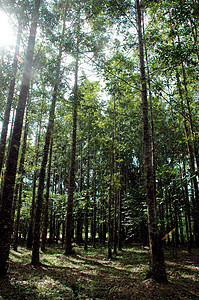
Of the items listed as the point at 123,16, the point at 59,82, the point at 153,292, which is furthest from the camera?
the point at 59,82

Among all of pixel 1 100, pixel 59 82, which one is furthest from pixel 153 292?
pixel 1 100

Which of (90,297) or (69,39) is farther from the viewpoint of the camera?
(69,39)

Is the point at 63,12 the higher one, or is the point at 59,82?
the point at 63,12

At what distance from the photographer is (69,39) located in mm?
8484

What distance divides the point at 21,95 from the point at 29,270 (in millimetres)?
7015

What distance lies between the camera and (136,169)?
28641mm

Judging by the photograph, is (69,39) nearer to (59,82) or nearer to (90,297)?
(59,82)

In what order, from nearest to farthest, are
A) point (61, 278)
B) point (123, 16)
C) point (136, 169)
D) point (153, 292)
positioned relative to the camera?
point (153, 292), point (61, 278), point (123, 16), point (136, 169)

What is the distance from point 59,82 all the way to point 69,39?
6.58 feet

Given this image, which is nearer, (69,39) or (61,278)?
(61,278)

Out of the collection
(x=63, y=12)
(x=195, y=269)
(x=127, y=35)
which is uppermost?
(x=63, y=12)

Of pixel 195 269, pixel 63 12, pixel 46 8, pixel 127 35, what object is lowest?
pixel 195 269

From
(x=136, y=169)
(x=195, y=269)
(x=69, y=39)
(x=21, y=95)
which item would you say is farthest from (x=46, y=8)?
(x=136, y=169)

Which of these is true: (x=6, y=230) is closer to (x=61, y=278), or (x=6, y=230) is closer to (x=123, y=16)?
(x=61, y=278)
